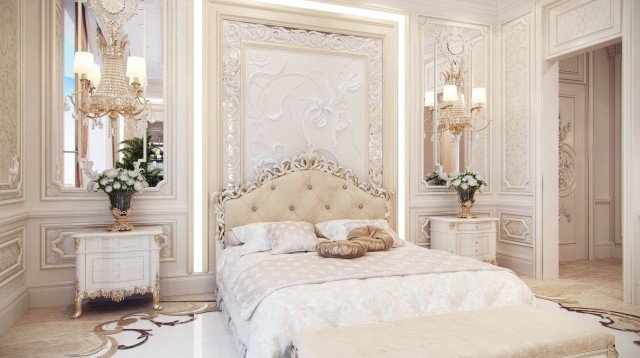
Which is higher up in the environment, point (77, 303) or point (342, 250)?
point (342, 250)

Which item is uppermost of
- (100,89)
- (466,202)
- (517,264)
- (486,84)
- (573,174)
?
(486,84)

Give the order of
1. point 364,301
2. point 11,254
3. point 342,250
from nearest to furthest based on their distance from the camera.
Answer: point 364,301, point 342,250, point 11,254

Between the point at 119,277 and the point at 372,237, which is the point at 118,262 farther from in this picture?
the point at 372,237

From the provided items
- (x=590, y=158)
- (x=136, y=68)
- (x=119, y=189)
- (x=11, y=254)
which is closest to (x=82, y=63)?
(x=136, y=68)

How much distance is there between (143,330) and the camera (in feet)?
9.86

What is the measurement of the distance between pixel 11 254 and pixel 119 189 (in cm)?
87

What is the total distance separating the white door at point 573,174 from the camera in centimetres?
565

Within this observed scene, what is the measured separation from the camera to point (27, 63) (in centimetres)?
350

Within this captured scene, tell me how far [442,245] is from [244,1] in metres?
3.12

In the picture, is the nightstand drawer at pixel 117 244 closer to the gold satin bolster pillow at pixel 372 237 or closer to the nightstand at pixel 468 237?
the gold satin bolster pillow at pixel 372 237

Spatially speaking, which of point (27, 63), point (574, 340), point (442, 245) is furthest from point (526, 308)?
point (27, 63)

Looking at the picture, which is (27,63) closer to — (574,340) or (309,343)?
(309,343)

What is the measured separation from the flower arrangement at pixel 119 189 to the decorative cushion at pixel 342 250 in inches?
63.8

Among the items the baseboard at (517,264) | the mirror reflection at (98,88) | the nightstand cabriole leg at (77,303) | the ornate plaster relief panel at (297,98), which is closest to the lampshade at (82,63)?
the mirror reflection at (98,88)
